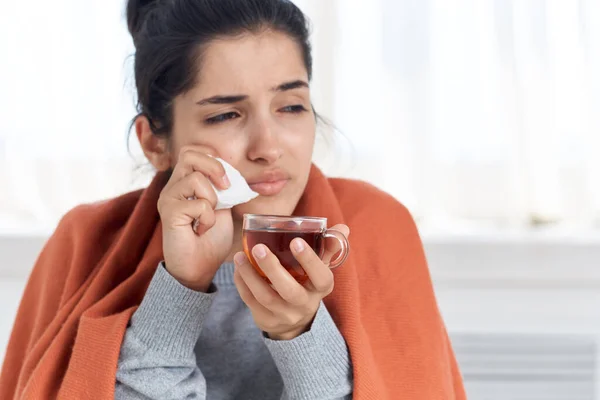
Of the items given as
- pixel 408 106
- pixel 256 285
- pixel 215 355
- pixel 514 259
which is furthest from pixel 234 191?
pixel 514 259

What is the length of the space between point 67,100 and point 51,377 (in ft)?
3.33

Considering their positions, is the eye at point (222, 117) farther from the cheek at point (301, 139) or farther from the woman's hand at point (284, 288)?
the woman's hand at point (284, 288)

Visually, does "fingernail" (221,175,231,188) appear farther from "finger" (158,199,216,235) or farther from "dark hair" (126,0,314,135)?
"dark hair" (126,0,314,135)

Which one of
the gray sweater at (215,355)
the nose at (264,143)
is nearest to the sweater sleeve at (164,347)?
the gray sweater at (215,355)

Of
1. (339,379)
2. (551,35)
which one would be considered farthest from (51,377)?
(551,35)

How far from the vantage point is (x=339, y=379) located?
3.73ft

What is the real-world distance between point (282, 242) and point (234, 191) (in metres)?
0.26

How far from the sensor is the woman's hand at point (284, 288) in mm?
941

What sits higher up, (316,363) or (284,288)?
(284,288)

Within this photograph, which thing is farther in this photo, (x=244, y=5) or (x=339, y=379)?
(x=244, y=5)

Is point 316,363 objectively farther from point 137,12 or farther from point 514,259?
point 514,259

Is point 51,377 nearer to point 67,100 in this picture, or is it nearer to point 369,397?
point 369,397

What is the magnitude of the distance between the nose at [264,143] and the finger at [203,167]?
0.24 feet

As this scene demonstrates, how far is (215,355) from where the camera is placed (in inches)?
54.2
